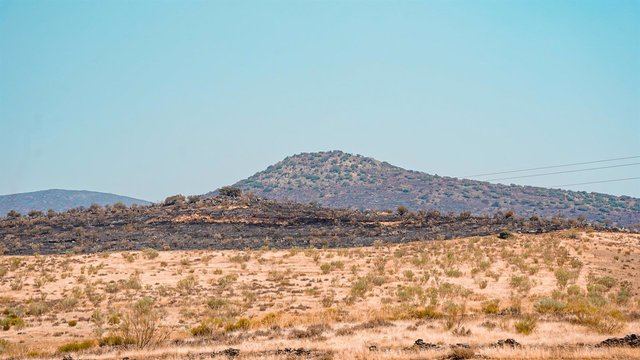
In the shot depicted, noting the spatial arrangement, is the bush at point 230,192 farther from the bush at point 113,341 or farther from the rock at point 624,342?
the rock at point 624,342

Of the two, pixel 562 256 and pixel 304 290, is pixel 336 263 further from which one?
pixel 562 256

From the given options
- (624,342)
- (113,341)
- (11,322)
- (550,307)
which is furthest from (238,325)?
(624,342)

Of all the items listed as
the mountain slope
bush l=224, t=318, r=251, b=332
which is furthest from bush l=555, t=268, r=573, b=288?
the mountain slope

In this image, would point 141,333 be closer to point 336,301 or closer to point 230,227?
point 336,301

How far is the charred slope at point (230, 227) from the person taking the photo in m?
62.0

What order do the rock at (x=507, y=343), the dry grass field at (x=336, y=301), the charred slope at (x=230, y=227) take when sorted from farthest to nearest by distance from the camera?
the charred slope at (x=230, y=227) < the dry grass field at (x=336, y=301) < the rock at (x=507, y=343)

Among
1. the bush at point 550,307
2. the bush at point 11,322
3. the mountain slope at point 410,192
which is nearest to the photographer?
the bush at point 550,307

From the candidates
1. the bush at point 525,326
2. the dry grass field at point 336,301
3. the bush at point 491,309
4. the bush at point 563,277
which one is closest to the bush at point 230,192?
the dry grass field at point 336,301

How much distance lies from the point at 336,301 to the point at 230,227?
1528 inches

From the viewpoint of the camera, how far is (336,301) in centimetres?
3375

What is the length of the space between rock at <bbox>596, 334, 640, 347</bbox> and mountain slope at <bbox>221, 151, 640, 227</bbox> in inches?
4397

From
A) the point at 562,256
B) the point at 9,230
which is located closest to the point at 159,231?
the point at 9,230

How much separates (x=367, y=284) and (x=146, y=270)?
66.5 feet

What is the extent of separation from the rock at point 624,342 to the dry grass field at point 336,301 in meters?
0.62
